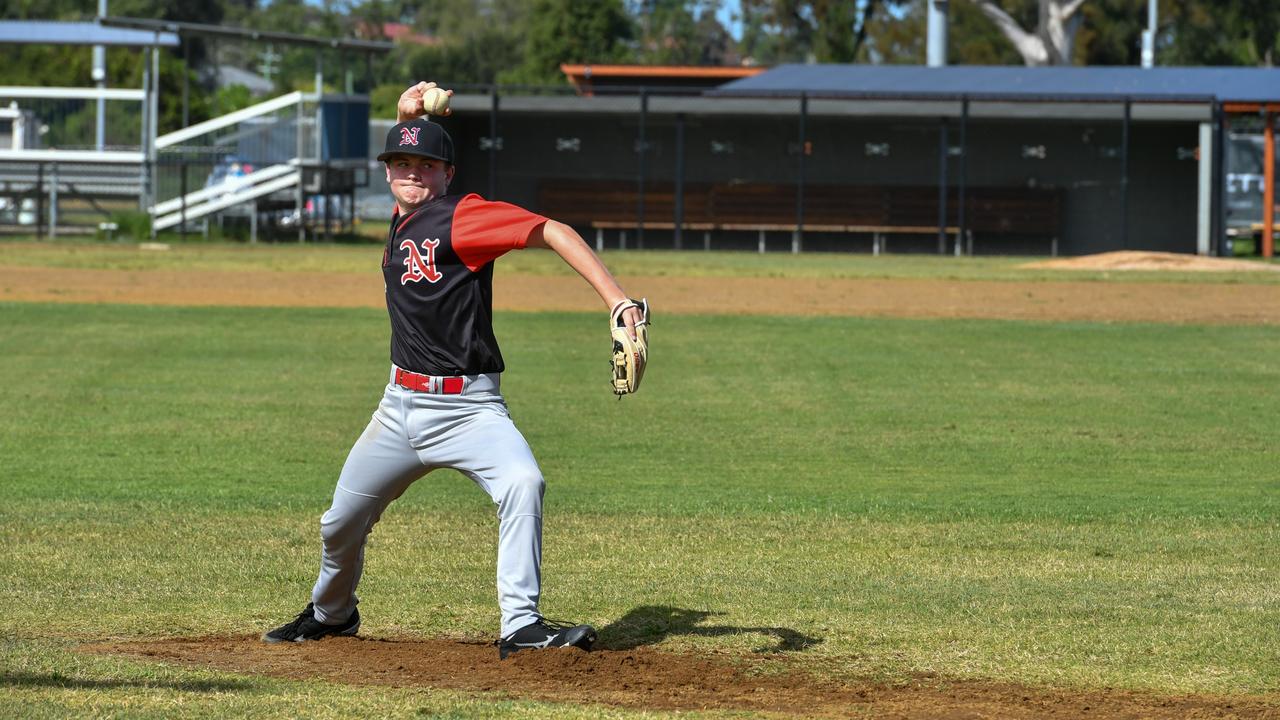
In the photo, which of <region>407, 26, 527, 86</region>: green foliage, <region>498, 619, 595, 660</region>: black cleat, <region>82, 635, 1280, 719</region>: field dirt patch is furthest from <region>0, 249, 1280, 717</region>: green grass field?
<region>407, 26, 527, 86</region>: green foliage

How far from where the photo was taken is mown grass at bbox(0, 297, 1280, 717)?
19.4 feet

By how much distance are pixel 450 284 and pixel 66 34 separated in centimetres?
3317

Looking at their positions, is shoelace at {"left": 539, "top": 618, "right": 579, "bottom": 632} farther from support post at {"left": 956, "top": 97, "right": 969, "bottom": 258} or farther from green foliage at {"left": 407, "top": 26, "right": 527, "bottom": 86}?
green foliage at {"left": 407, "top": 26, "right": 527, "bottom": 86}

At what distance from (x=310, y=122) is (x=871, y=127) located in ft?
39.2

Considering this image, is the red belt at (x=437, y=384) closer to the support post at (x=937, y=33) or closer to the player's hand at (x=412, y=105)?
the player's hand at (x=412, y=105)

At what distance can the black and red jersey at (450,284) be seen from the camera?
5461mm

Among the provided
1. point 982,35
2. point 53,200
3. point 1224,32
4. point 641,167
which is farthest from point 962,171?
point 982,35


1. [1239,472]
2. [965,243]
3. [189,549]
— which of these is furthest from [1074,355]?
[965,243]

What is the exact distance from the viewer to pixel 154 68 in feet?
107

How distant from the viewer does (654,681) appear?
542 centimetres

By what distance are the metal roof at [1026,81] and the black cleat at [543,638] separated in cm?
3028

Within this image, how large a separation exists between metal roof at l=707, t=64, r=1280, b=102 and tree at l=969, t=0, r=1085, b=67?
16426 millimetres

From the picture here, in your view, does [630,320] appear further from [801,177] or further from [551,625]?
[801,177]

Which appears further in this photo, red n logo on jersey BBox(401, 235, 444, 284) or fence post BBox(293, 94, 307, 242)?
fence post BBox(293, 94, 307, 242)
